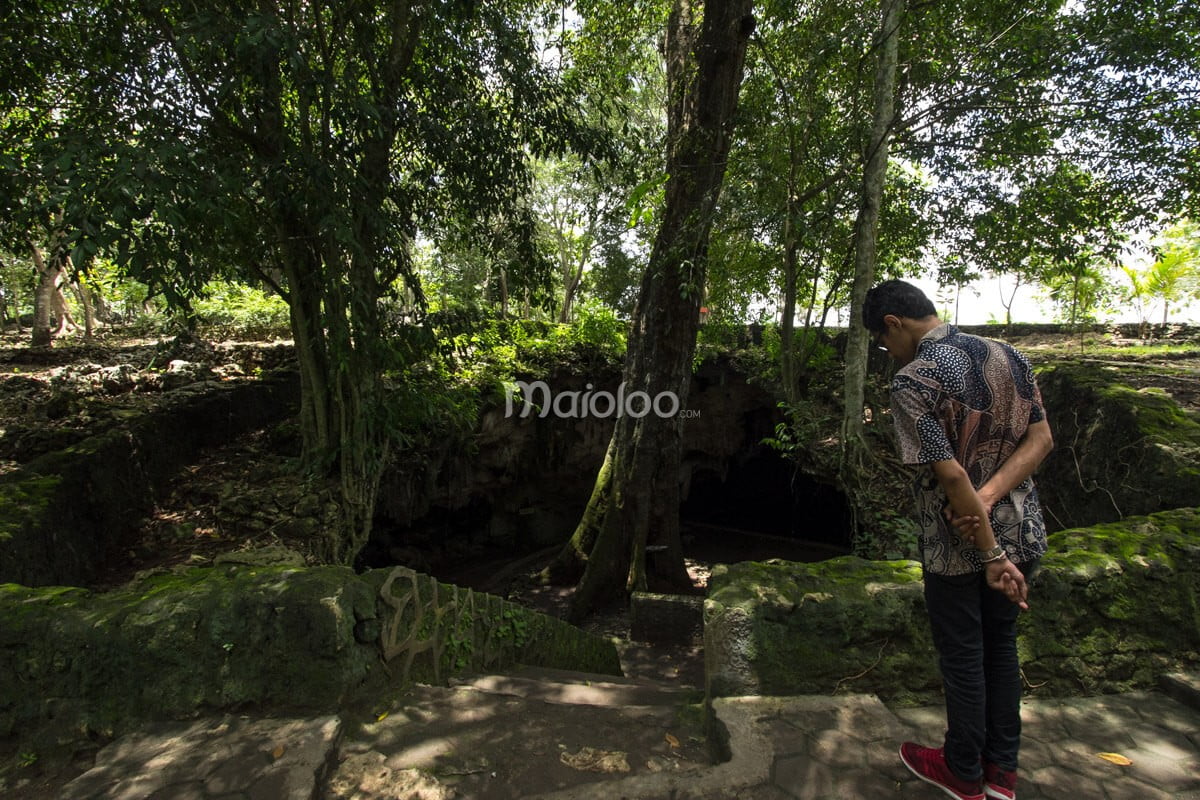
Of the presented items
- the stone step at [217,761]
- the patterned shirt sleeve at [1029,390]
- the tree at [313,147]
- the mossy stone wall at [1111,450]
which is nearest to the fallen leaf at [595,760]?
the stone step at [217,761]

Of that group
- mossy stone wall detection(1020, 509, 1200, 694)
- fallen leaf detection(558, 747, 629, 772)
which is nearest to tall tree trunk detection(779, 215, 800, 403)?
mossy stone wall detection(1020, 509, 1200, 694)

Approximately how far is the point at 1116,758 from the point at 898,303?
171cm

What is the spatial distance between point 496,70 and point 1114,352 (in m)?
10.5

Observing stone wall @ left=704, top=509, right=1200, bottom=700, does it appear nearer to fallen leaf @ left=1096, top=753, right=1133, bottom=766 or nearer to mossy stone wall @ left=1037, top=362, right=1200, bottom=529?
fallen leaf @ left=1096, top=753, right=1133, bottom=766

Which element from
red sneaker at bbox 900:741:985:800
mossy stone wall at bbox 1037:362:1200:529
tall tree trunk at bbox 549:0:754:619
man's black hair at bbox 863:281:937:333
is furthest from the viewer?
tall tree trunk at bbox 549:0:754:619

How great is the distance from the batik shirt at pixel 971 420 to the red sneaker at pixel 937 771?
0.62m

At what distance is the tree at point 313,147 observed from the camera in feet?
11.1

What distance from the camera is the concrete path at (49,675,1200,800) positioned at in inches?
71.4

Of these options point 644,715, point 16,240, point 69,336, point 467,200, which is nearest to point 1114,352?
point 467,200

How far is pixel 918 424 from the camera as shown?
168 centimetres

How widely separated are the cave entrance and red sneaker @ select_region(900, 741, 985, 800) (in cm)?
966

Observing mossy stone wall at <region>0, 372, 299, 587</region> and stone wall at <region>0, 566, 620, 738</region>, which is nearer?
stone wall at <region>0, 566, 620, 738</region>

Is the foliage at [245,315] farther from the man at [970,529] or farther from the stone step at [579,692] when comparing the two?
the man at [970,529]

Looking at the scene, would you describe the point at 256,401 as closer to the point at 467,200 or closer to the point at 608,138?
the point at 467,200
